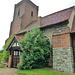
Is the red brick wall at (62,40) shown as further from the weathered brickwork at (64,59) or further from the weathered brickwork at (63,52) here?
the weathered brickwork at (64,59)

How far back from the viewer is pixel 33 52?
910 cm

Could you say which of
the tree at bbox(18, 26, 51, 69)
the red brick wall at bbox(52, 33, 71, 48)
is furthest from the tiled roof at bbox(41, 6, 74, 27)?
the tree at bbox(18, 26, 51, 69)

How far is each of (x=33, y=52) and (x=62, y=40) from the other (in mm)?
3351

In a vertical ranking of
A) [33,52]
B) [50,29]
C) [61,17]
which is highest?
[61,17]

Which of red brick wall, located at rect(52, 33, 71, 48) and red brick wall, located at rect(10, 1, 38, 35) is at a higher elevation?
red brick wall, located at rect(10, 1, 38, 35)

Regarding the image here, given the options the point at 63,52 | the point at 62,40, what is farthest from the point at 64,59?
the point at 62,40

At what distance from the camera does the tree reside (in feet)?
29.1

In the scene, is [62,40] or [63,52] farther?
[62,40]

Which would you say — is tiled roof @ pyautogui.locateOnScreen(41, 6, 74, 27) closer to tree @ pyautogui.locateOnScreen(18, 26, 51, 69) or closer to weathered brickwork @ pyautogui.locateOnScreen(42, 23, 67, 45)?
weathered brickwork @ pyautogui.locateOnScreen(42, 23, 67, 45)

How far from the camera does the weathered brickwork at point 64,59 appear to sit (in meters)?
7.82

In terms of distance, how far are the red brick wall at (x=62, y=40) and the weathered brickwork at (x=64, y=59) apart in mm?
414

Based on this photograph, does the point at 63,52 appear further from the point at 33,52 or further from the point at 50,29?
the point at 50,29

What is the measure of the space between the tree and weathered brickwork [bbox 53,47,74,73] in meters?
1.33

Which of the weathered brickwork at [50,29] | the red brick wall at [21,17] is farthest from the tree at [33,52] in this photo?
the red brick wall at [21,17]
